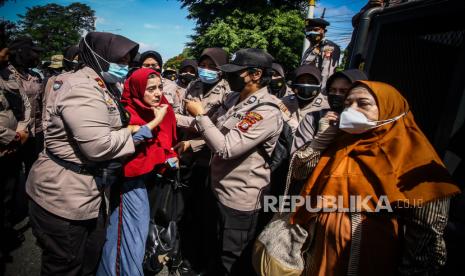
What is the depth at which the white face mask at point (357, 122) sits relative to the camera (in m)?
1.52

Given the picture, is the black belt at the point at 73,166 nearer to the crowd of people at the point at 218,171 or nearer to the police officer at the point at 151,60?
the crowd of people at the point at 218,171

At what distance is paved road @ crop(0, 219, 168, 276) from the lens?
8.75ft

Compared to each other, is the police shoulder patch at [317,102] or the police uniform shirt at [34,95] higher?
the police shoulder patch at [317,102]


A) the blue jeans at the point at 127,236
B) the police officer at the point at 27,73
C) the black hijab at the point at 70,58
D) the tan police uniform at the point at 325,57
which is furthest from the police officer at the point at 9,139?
the tan police uniform at the point at 325,57

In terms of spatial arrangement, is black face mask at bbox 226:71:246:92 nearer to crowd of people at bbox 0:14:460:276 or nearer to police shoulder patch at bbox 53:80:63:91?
crowd of people at bbox 0:14:460:276

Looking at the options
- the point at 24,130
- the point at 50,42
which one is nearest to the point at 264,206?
the point at 24,130

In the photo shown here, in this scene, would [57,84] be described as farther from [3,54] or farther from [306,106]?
[306,106]

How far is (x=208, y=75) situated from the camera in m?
3.53

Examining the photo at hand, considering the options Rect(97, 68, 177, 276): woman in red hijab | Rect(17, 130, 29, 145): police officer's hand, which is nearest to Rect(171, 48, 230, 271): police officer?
Rect(97, 68, 177, 276): woman in red hijab

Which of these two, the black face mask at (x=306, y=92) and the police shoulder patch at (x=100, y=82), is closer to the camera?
the police shoulder patch at (x=100, y=82)

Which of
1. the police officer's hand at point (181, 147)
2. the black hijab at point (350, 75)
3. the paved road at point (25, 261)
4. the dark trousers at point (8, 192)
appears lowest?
the paved road at point (25, 261)

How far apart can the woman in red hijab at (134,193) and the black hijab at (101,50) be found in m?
0.34

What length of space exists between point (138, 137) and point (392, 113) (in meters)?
1.77

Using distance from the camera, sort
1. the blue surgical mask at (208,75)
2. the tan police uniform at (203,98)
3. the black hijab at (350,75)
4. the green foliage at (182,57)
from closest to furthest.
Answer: the black hijab at (350,75) < the tan police uniform at (203,98) < the blue surgical mask at (208,75) < the green foliage at (182,57)
